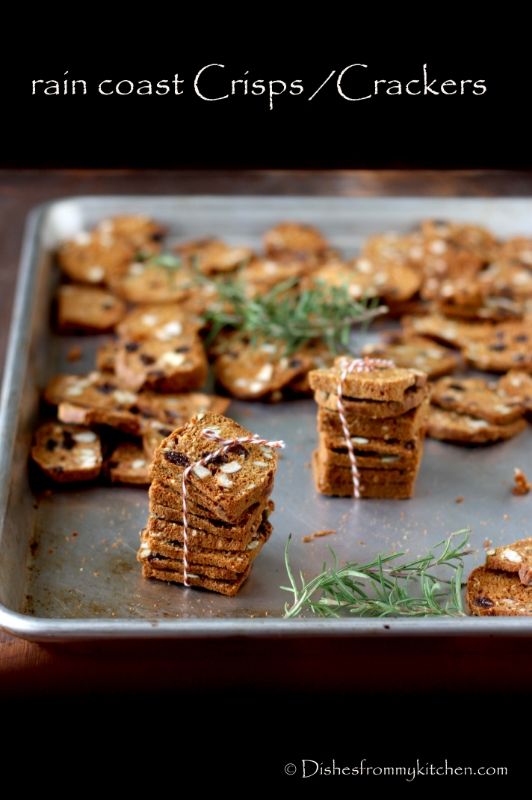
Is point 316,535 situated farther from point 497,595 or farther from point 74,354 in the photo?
point 74,354

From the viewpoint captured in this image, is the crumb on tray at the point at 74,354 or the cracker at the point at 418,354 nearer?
the cracker at the point at 418,354

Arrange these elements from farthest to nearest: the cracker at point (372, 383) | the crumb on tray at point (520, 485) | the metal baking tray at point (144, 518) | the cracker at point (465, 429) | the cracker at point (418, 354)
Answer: the cracker at point (418, 354) → the cracker at point (465, 429) → the crumb on tray at point (520, 485) → the cracker at point (372, 383) → the metal baking tray at point (144, 518)

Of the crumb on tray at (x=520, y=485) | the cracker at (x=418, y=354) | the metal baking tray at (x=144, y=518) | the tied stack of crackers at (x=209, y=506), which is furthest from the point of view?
the cracker at (x=418, y=354)

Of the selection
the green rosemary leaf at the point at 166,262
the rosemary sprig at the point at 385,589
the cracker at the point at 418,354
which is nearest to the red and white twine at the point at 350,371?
the rosemary sprig at the point at 385,589

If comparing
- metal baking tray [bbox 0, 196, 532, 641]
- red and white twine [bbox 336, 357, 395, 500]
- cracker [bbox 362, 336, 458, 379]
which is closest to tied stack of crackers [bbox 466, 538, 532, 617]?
metal baking tray [bbox 0, 196, 532, 641]

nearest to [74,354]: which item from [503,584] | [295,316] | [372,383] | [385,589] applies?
[295,316]

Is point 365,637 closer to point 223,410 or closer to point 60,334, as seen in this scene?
point 223,410

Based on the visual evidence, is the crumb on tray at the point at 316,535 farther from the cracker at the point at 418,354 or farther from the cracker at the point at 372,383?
the cracker at the point at 418,354
